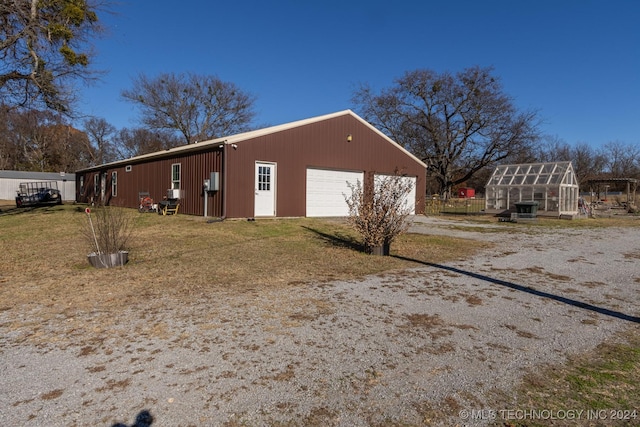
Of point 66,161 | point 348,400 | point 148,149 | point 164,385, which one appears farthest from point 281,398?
point 66,161

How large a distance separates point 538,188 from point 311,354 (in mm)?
21458

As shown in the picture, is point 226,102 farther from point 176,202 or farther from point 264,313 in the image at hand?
point 264,313

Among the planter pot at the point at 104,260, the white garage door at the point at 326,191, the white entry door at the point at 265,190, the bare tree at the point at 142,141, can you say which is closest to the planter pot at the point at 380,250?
the planter pot at the point at 104,260

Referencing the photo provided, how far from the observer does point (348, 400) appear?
7.97 feet

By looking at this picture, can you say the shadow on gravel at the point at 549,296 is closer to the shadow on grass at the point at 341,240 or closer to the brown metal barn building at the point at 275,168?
the shadow on grass at the point at 341,240

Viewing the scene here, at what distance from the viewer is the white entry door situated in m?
14.9

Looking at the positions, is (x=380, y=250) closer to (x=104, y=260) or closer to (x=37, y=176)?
(x=104, y=260)

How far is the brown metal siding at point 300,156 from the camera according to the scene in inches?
559

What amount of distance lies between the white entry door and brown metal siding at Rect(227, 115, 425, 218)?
20cm

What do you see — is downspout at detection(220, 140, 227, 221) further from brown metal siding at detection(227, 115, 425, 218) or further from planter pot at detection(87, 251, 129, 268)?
planter pot at detection(87, 251, 129, 268)

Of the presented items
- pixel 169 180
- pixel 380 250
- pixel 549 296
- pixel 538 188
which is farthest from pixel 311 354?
pixel 538 188

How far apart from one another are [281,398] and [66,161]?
187 ft

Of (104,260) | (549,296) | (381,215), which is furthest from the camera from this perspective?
(381,215)

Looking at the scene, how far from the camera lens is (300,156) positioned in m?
16.0
